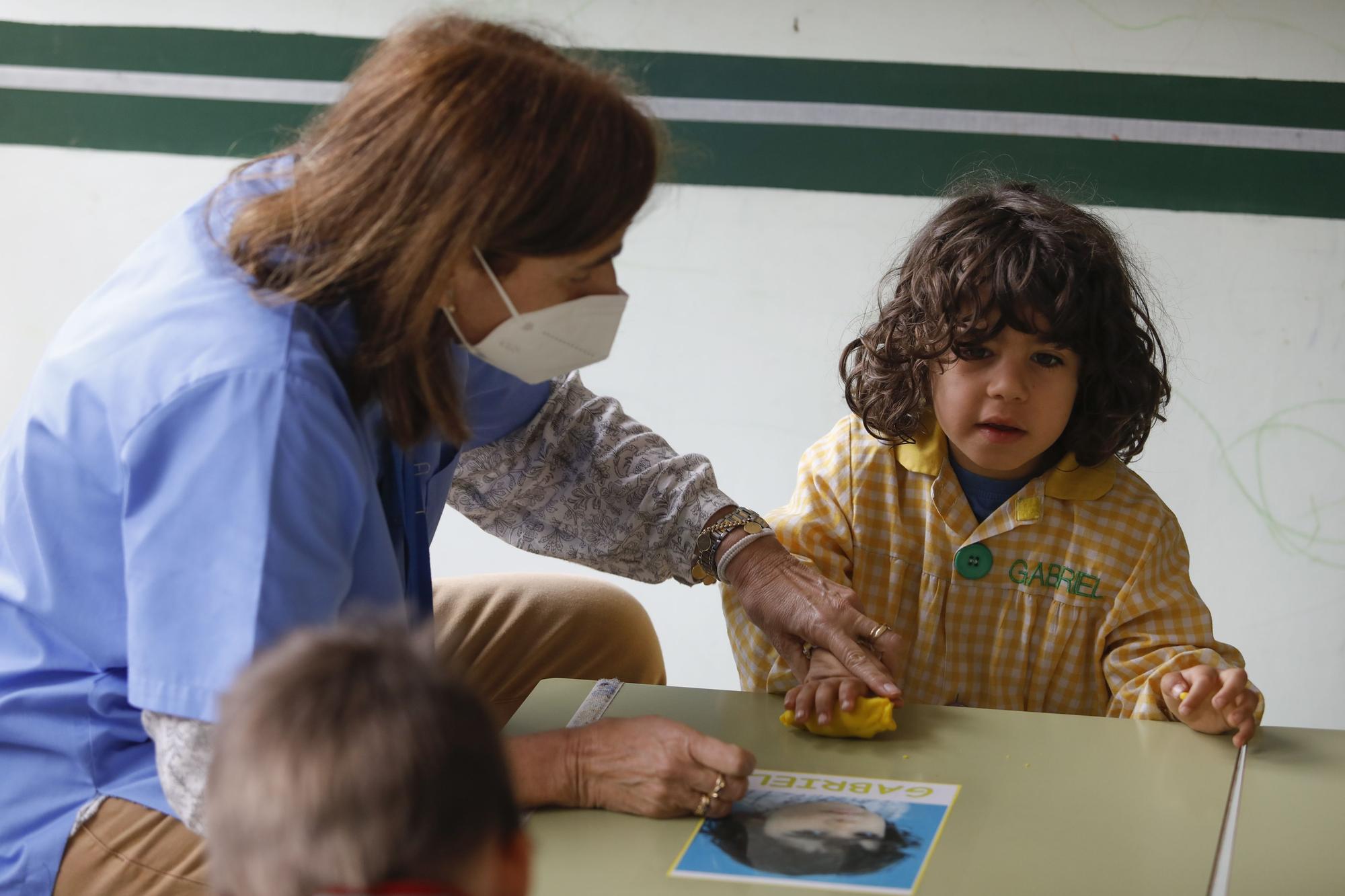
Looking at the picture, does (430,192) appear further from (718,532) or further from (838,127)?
(838,127)

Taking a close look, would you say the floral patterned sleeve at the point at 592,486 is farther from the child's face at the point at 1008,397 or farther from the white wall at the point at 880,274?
the white wall at the point at 880,274

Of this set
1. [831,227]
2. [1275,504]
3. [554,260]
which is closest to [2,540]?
[554,260]

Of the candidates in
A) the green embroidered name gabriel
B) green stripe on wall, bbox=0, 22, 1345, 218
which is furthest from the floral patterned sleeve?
green stripe on wall, bbox=0, 22, 1345, 218

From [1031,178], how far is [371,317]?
5.59 feet

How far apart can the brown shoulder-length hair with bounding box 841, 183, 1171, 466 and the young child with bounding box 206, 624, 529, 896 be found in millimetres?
1080

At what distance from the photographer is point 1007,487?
160cm

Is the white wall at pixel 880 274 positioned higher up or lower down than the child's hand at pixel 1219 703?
higher up

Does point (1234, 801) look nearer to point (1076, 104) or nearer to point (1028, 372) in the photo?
point (1028, 372)

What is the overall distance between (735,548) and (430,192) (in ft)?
1.93

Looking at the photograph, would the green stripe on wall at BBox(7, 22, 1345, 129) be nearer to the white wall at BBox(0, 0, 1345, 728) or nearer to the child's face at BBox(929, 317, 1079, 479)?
the white wall at BBox(0, 0, 1345, 728)

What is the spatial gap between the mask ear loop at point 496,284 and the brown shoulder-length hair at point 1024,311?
1.94 ft

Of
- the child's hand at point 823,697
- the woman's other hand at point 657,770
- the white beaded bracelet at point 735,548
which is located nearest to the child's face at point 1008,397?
the white beaded bracelet at point 735,548

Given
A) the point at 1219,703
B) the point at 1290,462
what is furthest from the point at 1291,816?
the point at 1290,462

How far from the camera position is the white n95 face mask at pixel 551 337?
117 centimetres
